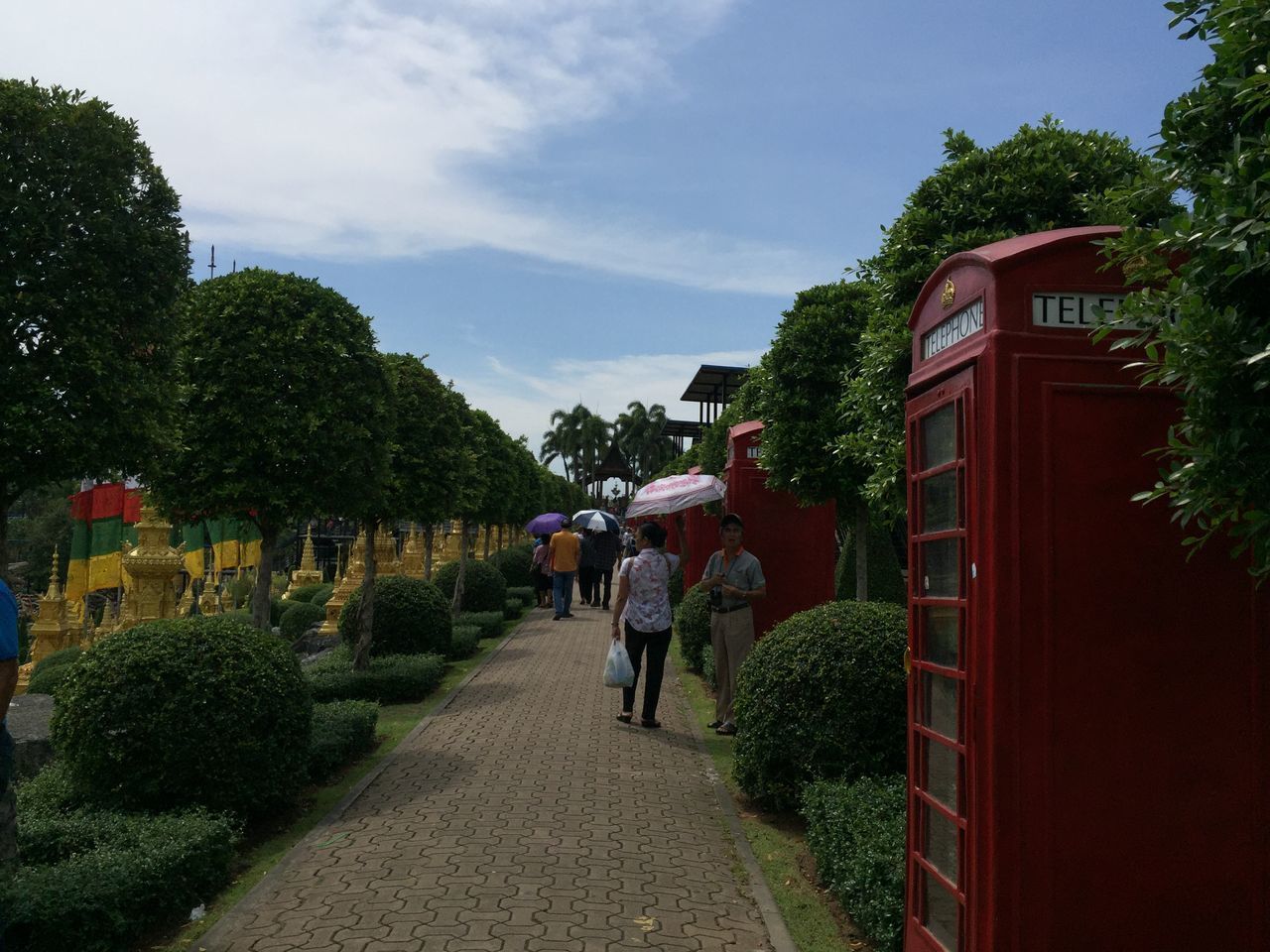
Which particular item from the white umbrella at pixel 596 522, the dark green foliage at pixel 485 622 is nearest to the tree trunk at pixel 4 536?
the dark green foliage at pixel 485 622

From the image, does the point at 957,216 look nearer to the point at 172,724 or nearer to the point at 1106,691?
the point at 1106,691

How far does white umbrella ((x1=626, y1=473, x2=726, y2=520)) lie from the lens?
12.1 m

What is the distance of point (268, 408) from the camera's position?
9.02 m

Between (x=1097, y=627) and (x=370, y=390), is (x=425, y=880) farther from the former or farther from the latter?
(x=370, y=390)

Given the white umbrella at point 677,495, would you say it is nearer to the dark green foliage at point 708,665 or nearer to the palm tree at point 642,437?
the dark green foliage at point 708,665

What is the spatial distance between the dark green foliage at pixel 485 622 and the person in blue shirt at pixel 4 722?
13.5 metres

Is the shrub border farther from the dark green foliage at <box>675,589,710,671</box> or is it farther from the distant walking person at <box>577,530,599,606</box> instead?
the distant walking person at <box>577,530,599,606</box>

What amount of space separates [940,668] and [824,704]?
2.76 m

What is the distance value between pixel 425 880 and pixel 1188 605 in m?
4.03

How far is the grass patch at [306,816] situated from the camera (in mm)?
5262

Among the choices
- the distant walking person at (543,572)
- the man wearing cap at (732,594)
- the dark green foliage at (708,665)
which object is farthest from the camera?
the distant walking person at (543,572)

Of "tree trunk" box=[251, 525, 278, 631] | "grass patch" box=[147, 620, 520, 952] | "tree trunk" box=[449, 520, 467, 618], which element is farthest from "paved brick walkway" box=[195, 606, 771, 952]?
"tree trunk" box=[449, 520, 467, 618]

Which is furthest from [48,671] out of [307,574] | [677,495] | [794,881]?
[307,574]

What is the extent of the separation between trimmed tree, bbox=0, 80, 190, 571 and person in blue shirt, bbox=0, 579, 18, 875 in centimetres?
132
